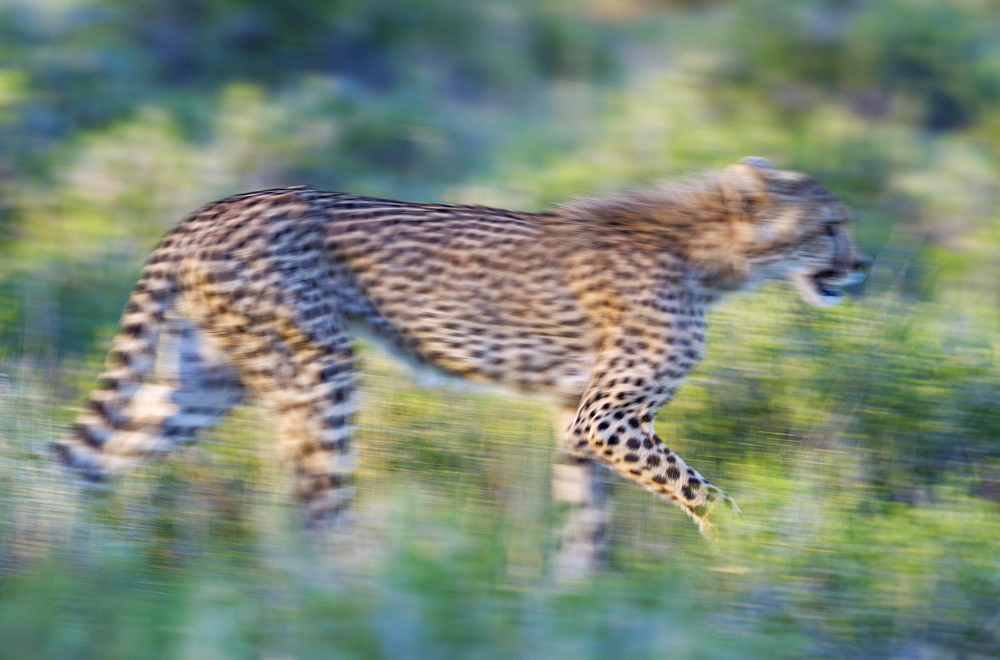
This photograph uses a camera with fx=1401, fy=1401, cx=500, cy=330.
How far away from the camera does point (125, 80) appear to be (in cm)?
932

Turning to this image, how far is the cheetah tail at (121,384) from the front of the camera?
4.70 m

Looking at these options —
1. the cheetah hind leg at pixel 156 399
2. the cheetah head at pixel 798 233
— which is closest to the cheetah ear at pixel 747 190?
the cheetah head at pixel 798 233

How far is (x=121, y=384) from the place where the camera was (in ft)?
15.8

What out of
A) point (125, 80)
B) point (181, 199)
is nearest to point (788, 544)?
point (181, 199)

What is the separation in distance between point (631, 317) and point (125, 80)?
5633mm

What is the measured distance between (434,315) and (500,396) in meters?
0.54

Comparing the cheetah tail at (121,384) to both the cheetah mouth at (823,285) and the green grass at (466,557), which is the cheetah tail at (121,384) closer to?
the green grass at (466,557)

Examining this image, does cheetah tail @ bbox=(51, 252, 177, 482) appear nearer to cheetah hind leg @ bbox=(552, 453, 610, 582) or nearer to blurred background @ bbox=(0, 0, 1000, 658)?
blurred background @ bbox=(0, 0, 1000, 658)

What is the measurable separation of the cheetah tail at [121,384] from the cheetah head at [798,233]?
2.07m

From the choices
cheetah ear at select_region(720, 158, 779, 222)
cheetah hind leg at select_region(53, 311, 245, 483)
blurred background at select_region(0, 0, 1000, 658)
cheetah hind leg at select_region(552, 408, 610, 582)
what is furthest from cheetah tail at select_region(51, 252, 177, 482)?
cheetah ear at select_region(720, 158, 779, 222)

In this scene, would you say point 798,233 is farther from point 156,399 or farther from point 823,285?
point 156,399

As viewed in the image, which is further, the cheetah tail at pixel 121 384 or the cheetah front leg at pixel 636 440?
the cheetah tail at pixel 121 384

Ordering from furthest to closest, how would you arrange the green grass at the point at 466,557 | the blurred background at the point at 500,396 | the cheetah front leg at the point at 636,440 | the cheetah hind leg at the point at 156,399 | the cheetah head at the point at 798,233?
the cheetah head at the point at 798,233, the cheetah hind leg at the point at 156,399, the cheetah front leg at the point at 636,440, the blurred background at the point at 500,396, the green grass at the point at 466,557

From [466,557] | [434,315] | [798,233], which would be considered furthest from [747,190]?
[466,557]
